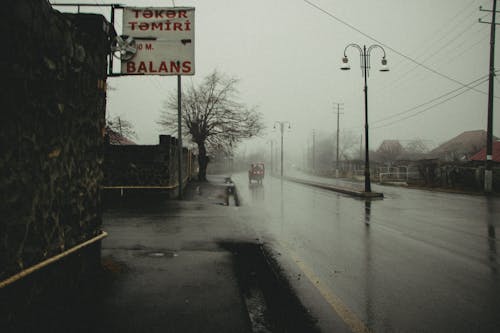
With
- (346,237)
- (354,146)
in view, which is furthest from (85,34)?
(354,146)

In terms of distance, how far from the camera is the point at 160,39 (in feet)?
27.3

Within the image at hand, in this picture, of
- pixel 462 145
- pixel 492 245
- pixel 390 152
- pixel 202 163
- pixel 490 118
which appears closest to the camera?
pixel 492 245

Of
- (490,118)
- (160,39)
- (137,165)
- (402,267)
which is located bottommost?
(402,267)

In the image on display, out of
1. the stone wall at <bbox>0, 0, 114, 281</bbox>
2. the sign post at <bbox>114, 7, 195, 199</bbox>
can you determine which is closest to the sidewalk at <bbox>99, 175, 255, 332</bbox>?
the stone wall at <bbox>0, 0, 114, 281</bbox>

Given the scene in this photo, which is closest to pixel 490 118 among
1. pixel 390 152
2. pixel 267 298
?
pixel 267 298

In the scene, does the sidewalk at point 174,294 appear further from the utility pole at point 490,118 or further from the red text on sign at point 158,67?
the utility pole at point 490,118

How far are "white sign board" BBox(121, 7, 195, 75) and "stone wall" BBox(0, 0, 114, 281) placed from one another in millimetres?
4035

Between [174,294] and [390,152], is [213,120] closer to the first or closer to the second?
[174,294]

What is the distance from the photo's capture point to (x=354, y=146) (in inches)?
4961

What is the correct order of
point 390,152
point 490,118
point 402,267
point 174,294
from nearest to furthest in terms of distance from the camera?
1. point 174,294
2. point 402,267
3. point 490,118
4. point 390,152

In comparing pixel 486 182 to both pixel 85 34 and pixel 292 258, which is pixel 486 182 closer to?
pixel 292 258

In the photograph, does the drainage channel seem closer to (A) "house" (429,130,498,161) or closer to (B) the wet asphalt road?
(B) the wet asphalt road

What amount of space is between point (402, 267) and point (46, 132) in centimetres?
546

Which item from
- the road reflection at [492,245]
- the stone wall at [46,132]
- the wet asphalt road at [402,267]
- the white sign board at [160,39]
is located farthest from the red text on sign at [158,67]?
the road reflection at [492,245]
